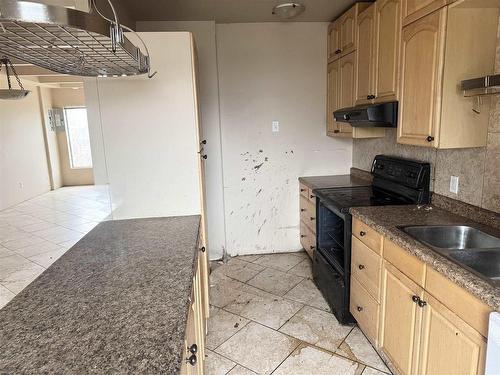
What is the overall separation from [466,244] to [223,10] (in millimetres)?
2520

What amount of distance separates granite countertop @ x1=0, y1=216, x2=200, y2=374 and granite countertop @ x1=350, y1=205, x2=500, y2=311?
951 millimetres

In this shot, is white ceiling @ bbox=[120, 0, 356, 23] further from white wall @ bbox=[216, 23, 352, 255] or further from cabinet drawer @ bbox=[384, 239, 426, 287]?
cabinet drawer @ bbox=[384, 239, 426, 287]

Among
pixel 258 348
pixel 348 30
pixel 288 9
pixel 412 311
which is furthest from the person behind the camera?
pixel 348 30

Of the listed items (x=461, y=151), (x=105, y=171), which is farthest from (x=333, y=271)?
(x=105, y=171)

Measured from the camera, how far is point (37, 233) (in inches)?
46.2

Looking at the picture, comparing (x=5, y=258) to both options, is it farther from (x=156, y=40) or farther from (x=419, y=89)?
(x=419, y=89)

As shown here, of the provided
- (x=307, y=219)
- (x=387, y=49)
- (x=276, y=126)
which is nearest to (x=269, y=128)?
(x=276, y=126)

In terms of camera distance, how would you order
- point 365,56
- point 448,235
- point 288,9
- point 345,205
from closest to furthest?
point 448,235
point 345,205
point 365,56
point 288,9

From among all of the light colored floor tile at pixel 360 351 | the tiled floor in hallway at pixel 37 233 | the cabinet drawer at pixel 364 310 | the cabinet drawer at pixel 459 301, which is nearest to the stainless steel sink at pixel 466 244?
the cabinet drawer at pixel 459 301

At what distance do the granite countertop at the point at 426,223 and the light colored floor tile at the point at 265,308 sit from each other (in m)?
0.95

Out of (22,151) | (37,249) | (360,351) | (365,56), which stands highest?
(365,56)

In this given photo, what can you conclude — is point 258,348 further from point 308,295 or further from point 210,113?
point 210,113

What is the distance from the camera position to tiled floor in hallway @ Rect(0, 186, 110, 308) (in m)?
1.07

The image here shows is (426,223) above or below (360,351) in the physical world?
above
